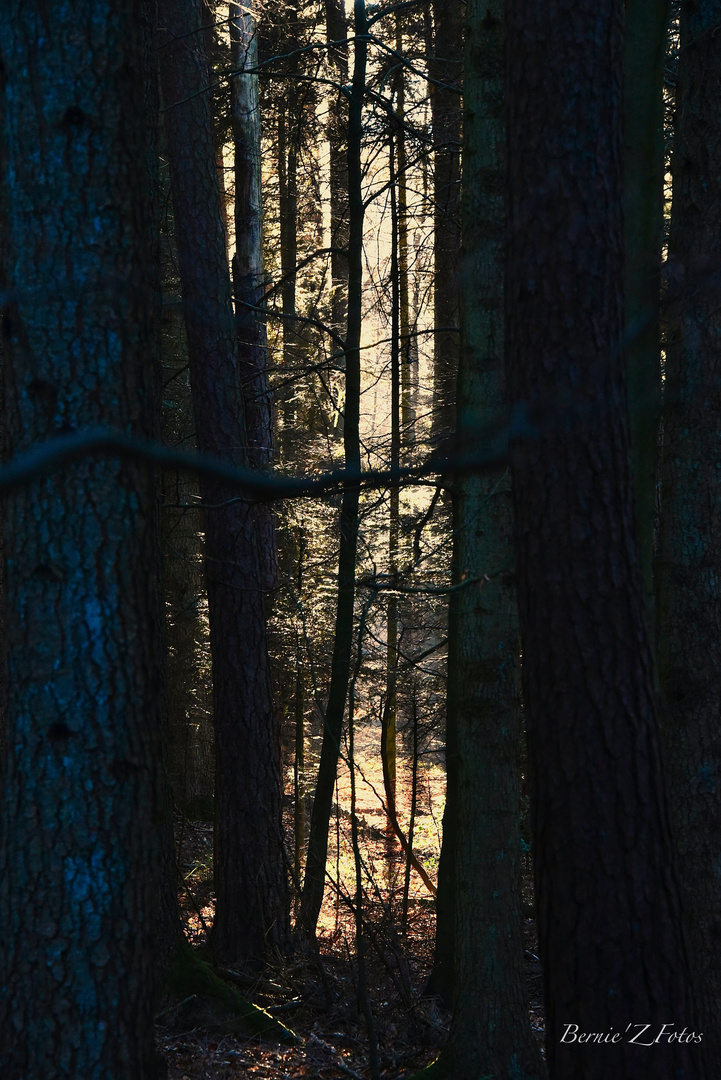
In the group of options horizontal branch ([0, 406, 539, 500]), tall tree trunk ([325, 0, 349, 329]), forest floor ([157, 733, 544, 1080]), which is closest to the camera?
horizontal branch ([0, 406, 539, 500])

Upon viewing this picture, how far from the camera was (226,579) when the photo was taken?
8047 millimetres

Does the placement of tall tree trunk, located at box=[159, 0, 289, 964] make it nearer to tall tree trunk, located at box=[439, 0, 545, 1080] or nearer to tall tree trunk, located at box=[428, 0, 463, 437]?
tall tree trunk, located at box=[428, 0, 463, 437]

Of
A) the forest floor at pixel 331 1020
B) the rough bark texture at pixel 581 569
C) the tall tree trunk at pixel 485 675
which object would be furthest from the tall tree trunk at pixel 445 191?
the forest floor at pixel 331 1020

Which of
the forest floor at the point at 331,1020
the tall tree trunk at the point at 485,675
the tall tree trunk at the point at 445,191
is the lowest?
the forest floor at the point at 331,1020

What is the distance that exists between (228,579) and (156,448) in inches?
196

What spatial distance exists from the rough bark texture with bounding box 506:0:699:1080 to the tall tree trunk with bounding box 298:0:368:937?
413 centimetres

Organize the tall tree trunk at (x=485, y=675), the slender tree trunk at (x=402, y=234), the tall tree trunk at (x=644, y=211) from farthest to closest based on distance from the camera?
1. the slender tree trunk at (x=402, y=234)
2. the tall tree trunk at (x=485, y=675)
3. the tall tree trunk at (x=644, y=211)

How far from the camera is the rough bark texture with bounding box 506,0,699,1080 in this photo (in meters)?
3.62

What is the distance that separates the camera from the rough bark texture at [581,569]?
362 cm

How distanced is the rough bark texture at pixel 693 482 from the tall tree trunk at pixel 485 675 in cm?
105

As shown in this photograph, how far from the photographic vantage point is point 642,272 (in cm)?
506
